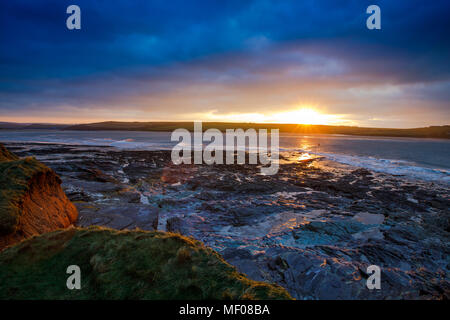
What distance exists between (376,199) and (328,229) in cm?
614

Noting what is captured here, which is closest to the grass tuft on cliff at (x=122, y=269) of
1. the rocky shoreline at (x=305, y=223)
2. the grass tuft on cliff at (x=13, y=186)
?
the grass tuft on cliff at (x=13, y=186)

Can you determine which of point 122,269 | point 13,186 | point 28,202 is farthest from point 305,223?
point 13,186

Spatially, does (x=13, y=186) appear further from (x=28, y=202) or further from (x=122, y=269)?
(x=122, y=269)

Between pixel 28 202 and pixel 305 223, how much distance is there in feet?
29.7

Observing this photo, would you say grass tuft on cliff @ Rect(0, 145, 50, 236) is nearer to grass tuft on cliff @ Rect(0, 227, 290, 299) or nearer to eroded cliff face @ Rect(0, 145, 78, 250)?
eroded cliff face @ Rect(0, 145, 78, 250)

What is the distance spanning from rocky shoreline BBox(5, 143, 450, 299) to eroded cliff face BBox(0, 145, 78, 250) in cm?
107

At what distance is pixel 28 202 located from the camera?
220 inches

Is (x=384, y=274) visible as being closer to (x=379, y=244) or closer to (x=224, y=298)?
(x=379, y=244)

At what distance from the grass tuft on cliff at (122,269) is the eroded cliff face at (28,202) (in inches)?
69.2

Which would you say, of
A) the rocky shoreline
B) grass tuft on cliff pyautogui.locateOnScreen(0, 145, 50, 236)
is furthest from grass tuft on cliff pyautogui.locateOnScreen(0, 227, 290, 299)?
the rocky shoreline

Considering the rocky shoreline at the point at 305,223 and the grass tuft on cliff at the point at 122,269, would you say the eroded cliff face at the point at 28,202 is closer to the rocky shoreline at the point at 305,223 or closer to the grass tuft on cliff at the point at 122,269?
the rocky shoreline at the point at 305,223

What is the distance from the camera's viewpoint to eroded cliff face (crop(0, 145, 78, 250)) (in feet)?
15.3
